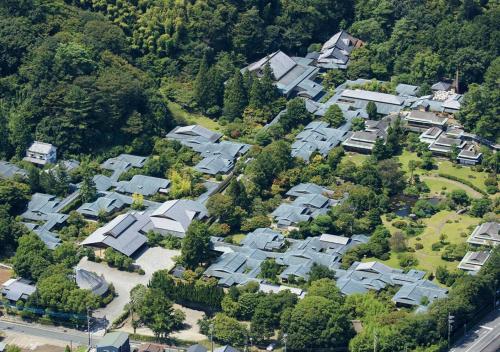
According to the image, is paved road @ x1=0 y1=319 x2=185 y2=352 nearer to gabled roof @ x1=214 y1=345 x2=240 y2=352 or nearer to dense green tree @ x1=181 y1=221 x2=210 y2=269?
gabled roof @ x1=214 y1=345 x2=240 y2=352

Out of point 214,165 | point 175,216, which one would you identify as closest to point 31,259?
point 175,216

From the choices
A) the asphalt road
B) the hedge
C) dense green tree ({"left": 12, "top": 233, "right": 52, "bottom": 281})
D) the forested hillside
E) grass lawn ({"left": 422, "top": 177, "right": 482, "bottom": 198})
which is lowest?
the asphalt road

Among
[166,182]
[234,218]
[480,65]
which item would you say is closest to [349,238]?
[234,218]

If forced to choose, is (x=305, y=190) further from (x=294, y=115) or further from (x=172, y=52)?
(x=172, y=52)

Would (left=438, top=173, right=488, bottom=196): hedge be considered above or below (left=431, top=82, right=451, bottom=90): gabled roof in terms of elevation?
below

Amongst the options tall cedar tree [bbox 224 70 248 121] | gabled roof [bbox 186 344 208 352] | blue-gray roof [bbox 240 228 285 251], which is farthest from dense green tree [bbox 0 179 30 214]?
gabled roof [bbox 186 344 208 352]
